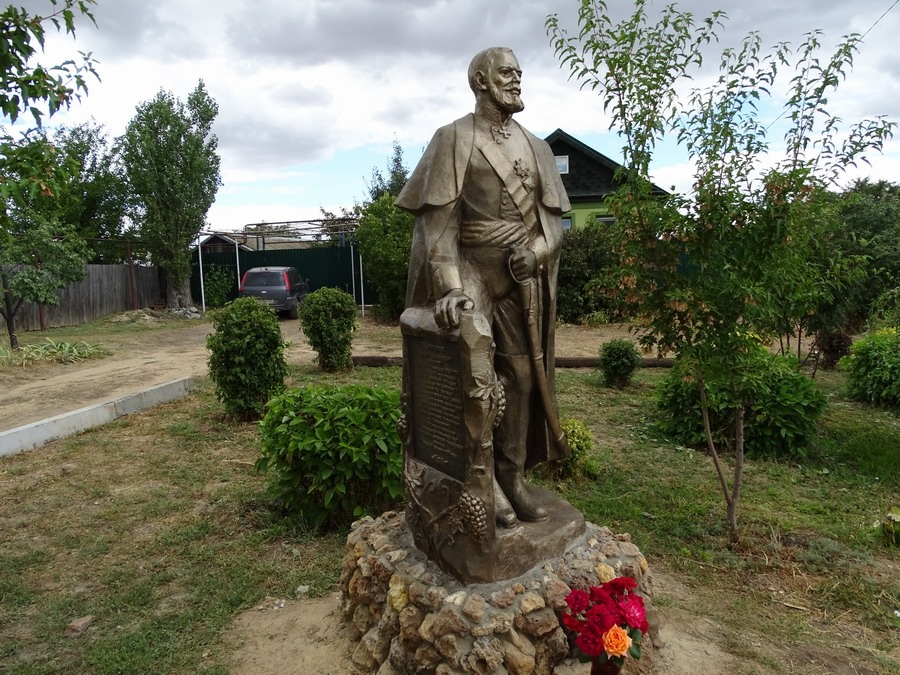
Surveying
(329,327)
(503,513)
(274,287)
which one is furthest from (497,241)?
(274,287)

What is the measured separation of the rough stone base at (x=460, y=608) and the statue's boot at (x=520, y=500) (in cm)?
24

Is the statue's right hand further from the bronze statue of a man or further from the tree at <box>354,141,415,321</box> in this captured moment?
the tree at <box>354,141,415,321</box>

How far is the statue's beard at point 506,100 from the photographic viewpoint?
3.23 m

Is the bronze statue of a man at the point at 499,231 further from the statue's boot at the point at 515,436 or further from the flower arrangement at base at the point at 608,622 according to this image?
the flower arrangement at base at the point at 608,622

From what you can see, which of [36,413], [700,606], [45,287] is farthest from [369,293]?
[700,606]

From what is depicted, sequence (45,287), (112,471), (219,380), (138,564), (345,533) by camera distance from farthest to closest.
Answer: (45,287), (219,380), (112,471), (345,533), (138,564)

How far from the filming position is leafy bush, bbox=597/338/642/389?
31.6ft

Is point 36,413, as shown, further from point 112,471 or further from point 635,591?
point 635,591

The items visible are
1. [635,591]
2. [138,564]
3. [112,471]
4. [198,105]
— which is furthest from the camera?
[198,105]

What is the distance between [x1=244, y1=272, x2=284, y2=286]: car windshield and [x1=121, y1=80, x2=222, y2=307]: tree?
2887 millimetres

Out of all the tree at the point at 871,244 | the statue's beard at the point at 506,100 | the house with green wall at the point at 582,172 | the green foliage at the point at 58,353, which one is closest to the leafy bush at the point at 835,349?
the tree at the point at 871,244

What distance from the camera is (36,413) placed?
27.1 ft

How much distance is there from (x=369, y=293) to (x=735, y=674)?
1993 centimetres

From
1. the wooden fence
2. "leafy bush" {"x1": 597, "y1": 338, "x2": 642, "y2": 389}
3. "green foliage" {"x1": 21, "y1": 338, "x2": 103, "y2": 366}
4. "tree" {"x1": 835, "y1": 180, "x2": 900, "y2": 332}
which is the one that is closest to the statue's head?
"leafy bush" {"x1": 597, "y1": 338, "x2": 642, "y2": 389}
